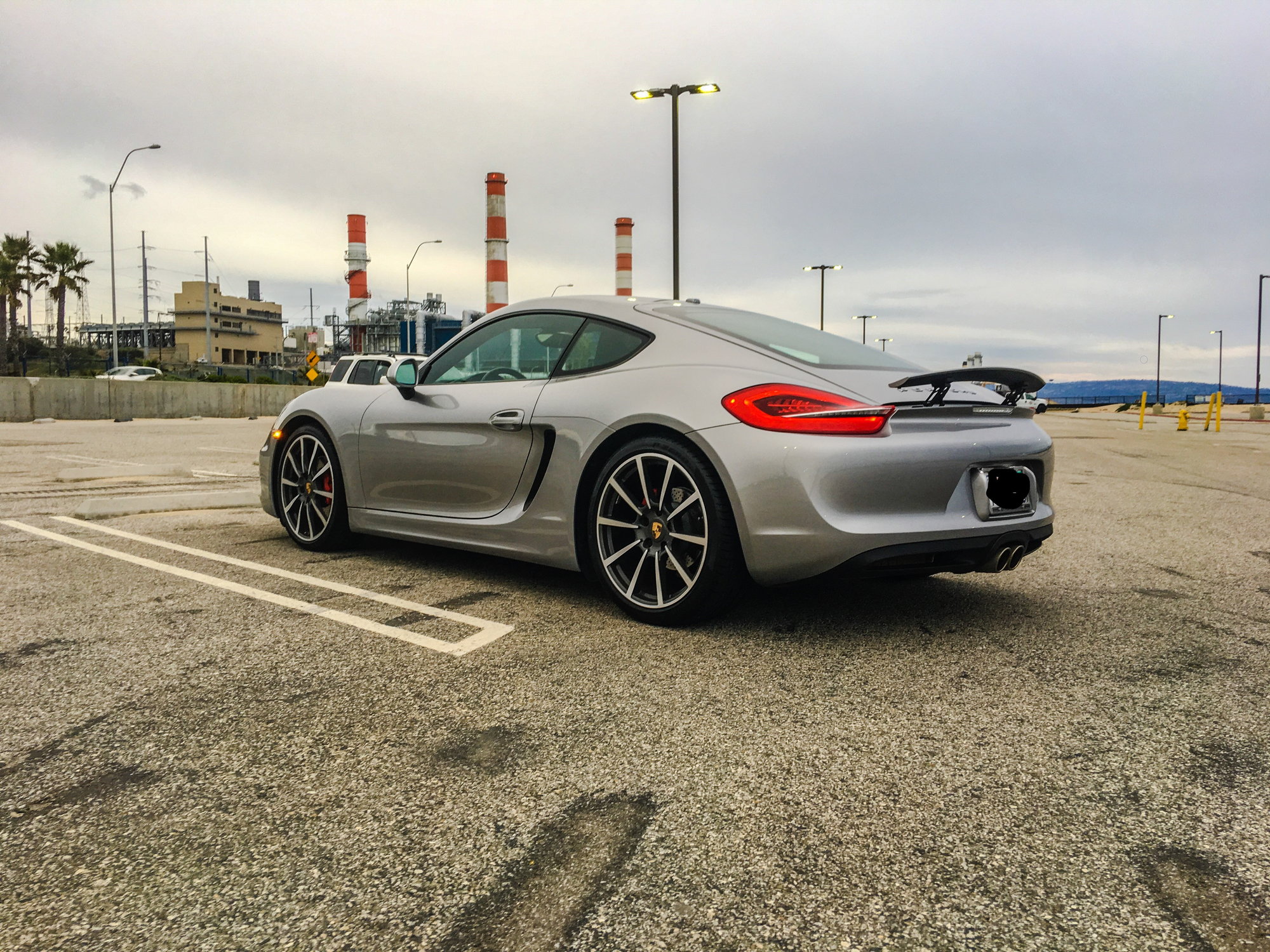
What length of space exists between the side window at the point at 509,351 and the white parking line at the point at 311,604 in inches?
43.1

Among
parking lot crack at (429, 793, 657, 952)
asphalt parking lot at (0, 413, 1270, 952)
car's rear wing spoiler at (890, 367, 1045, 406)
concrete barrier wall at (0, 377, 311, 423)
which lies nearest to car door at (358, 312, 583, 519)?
asphalt parking lot at (0, 413, 1270, 952)

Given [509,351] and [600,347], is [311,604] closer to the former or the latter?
[509,351]

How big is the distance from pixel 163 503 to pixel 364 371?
11.8 metres

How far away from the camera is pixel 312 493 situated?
500 centimetres

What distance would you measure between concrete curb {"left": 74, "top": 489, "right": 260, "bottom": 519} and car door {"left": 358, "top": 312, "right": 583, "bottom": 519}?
2.78m

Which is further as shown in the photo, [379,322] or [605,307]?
[379,322]

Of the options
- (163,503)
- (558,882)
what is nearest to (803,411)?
(558,882)

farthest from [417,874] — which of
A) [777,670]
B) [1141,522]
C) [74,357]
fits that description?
[74,357]

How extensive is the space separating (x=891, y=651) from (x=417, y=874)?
1.94 metres

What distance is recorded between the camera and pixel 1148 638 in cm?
335

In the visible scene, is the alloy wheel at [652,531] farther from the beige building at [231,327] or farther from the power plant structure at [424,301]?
the beige building at [231,327]

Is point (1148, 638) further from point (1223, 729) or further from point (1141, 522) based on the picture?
point (1141, 522)

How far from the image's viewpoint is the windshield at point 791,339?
3615 mm

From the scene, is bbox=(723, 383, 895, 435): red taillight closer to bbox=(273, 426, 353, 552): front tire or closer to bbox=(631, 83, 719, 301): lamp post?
bbox=(273, 426, 353, 552): front tire
